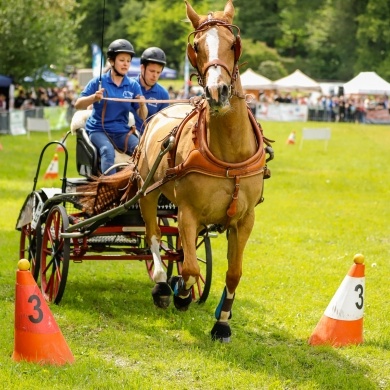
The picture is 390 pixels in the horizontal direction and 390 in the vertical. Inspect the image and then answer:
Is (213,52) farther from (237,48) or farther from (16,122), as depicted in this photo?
(16,122)

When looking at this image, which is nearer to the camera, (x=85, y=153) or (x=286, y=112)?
(x=85, y=153)

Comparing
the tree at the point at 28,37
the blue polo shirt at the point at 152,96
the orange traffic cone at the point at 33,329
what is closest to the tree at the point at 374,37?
the tree at the point at 28,37

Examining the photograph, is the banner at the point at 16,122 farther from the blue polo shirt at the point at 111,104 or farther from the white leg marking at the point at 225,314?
the white leg marking at the point at 225,314

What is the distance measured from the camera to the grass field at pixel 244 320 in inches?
235

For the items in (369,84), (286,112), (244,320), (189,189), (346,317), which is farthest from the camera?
(286,112)

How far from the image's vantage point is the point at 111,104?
855 centimetres

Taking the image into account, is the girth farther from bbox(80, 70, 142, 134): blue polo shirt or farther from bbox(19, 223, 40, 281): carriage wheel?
bbox(19, 223, 40, 281): carriage wheel

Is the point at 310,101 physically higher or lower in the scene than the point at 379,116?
higher

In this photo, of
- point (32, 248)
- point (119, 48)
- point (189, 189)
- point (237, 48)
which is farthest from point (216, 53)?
point (32, 248)

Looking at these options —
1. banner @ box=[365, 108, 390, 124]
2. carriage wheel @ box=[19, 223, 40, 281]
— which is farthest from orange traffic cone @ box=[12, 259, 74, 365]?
banner @ box=[365, 108, 390, 124]

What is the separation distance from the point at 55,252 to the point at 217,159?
2.42 metres

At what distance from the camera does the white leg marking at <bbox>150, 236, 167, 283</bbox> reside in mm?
7367

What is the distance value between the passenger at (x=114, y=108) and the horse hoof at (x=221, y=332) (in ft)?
7.21

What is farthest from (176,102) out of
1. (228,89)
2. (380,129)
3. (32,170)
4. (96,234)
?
(380,129)
